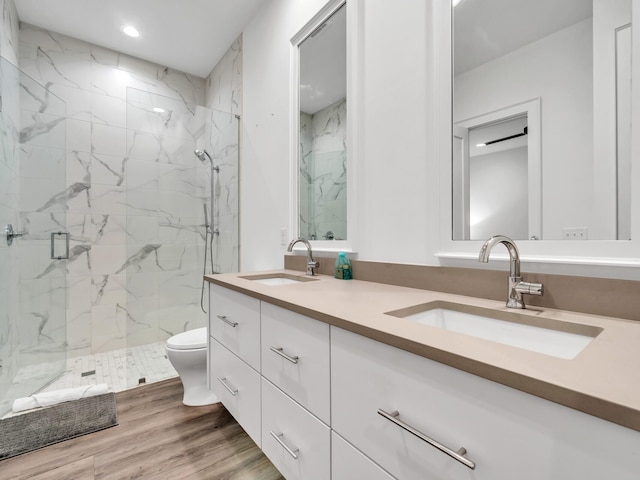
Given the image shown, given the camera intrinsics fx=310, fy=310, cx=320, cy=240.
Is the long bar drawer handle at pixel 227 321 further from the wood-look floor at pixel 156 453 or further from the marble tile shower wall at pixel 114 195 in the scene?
the marble tile shower wall at pixel 114 195

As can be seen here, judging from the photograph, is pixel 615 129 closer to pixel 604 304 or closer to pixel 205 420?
pixel 604 304

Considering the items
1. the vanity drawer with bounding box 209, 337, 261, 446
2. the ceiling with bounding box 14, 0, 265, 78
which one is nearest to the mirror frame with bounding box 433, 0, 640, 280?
the vanity drawer with bounding box 209, 337, 261, 446

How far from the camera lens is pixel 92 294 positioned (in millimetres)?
2684

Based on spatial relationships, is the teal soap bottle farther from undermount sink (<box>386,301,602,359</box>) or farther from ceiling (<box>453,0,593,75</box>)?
ceiling (<box>453,0,593,75</box>)

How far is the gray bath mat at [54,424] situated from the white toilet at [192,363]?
399 millimetres

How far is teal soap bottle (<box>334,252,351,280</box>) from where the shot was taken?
1.53 meters

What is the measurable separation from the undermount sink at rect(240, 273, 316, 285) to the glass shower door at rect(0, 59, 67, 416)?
1.58 meters

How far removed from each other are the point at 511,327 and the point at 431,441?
17.6 inches

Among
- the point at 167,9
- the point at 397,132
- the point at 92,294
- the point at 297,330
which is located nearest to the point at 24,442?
the point at 92,294

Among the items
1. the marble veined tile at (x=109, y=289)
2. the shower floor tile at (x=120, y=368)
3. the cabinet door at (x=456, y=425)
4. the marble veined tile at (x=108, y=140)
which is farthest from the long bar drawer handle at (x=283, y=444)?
the marble veined tile at (x=108, y=140)

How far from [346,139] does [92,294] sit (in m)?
2.57

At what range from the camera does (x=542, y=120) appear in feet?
3.17

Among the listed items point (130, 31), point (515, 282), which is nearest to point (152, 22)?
point (130, 31)

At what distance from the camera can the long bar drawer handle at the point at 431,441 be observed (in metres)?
0.52
